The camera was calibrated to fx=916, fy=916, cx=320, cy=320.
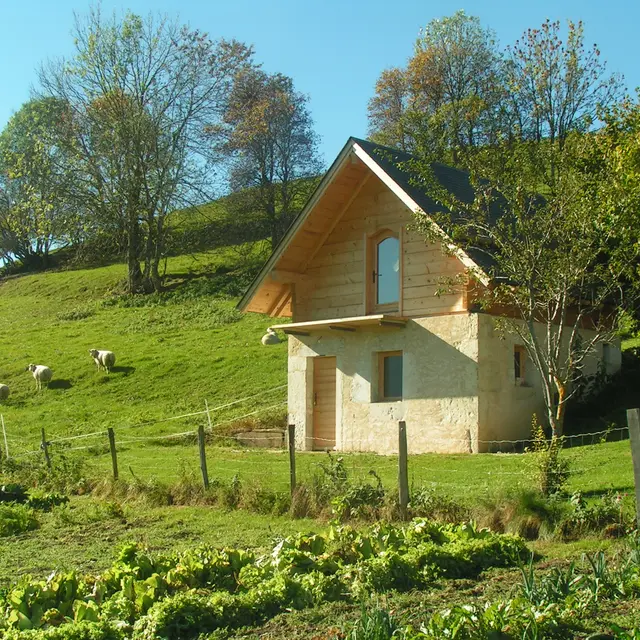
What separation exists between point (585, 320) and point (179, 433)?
10977 millimetres

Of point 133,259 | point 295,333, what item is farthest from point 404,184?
point 133,259

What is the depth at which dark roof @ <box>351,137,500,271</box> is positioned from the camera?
62.3 ft

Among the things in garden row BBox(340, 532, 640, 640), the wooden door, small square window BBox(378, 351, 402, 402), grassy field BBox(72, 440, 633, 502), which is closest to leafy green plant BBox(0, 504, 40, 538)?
grassy field BBox(72, 440, 633, 502)

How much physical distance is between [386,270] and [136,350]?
16.7 meters

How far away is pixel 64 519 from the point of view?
14.1m

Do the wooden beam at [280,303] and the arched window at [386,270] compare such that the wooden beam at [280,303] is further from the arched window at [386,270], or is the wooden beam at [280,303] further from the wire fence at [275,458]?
the arched window at [386,270]

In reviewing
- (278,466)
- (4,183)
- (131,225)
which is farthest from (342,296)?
(4,183)

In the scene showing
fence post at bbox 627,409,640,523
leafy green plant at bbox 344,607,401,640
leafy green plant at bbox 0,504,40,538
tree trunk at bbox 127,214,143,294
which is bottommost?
leafy green plant at bbox 0,504,40,538

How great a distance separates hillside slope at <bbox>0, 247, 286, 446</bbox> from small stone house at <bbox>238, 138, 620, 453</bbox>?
14.2ft

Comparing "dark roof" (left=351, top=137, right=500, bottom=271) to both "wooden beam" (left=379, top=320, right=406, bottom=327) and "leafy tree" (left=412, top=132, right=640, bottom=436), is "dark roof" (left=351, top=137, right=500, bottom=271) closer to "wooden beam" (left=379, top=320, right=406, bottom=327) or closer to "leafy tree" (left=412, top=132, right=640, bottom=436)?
"leafy tree" (left=412, top=132, right=640, bottom=436)

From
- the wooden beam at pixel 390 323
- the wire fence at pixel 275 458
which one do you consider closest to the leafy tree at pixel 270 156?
the wire fence at pixel 275 458

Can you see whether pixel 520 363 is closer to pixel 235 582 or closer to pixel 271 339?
pixel 271 339

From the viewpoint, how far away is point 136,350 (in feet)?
117

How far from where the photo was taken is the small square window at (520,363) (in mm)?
21203
